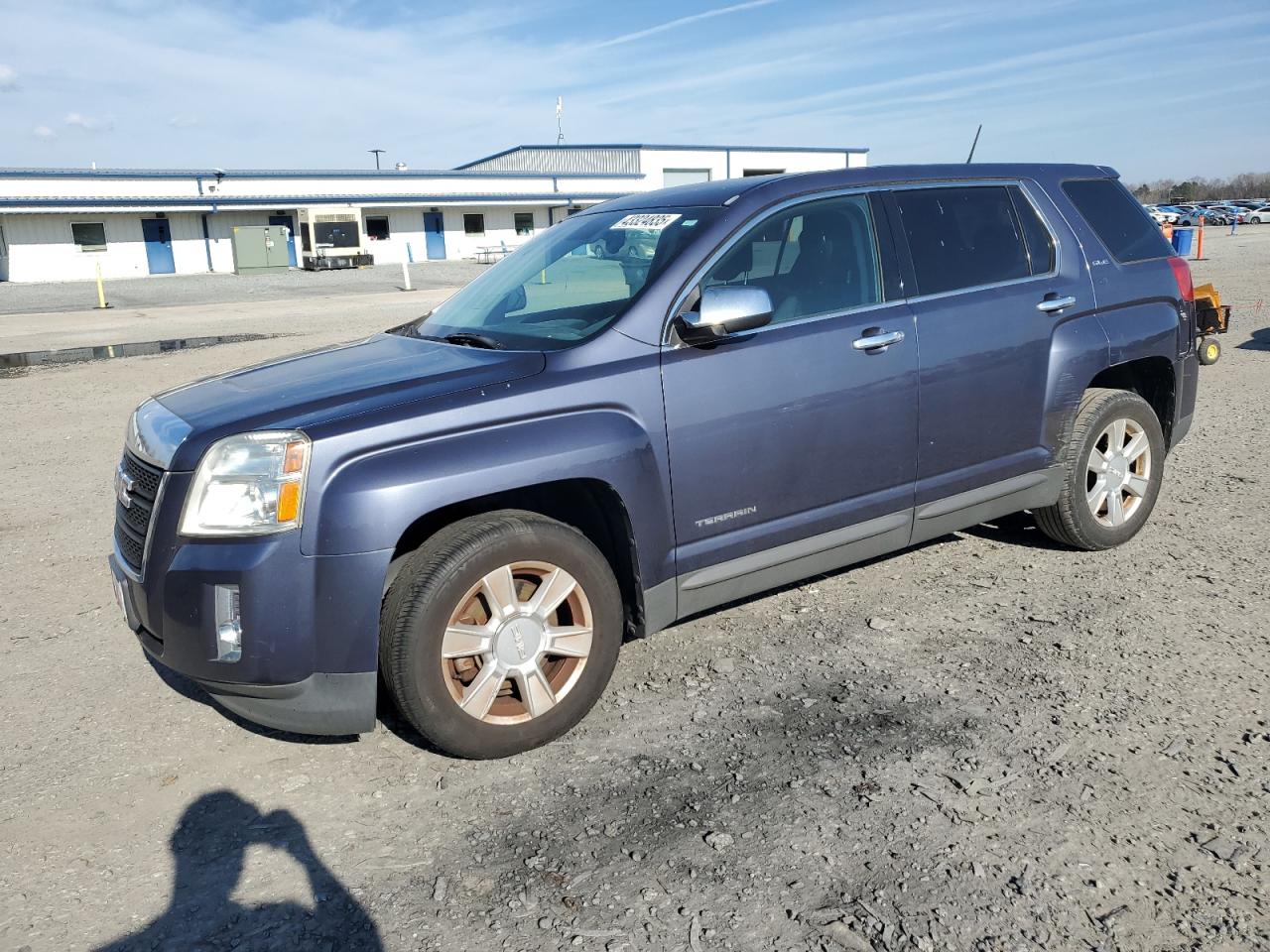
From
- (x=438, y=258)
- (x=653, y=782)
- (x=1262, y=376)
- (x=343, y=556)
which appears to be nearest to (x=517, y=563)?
(x=343, y=556)

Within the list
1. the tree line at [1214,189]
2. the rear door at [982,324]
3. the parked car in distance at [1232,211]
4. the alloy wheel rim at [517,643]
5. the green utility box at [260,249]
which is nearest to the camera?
the alloy wheel rim at [517,643]

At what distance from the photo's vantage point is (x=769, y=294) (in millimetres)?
3979

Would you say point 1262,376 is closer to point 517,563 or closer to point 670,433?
point 670,433

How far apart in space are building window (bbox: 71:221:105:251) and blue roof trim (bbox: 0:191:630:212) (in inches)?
55.5

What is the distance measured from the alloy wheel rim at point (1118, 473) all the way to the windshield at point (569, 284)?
248 centimetres

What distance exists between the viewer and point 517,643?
3.37m

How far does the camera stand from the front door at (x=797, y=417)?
3.69 m

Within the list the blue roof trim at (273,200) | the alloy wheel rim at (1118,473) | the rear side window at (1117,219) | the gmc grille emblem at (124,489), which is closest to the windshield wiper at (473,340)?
the gmc grille emblem at (124,489)

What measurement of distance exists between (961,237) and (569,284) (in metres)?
1.81

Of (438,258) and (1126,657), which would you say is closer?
(1126,657)

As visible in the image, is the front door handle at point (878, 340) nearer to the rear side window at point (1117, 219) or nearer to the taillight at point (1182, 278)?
the rear side window at point (1117, 219)

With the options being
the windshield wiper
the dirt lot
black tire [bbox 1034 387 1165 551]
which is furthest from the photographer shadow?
black tire [bbox 1034 387 1165 551]

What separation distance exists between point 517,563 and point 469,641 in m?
0.30

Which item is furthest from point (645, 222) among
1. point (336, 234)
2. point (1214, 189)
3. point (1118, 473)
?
point (1214, 189)
